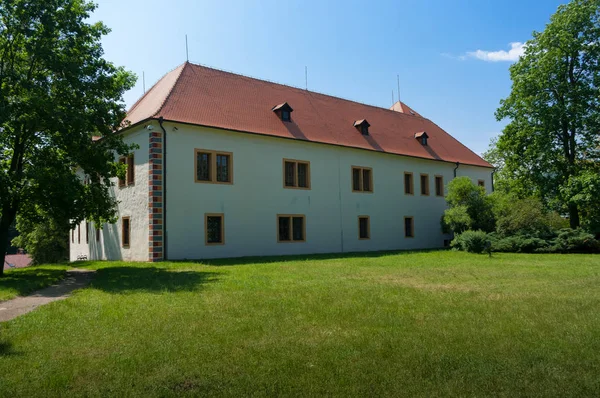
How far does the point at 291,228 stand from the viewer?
25859mm

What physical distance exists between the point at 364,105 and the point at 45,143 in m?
23.4

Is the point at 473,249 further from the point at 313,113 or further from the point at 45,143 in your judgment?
the point at 45,143

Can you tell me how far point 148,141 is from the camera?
21828 millimetres

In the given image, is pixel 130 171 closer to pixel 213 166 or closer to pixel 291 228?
pixel 213 166

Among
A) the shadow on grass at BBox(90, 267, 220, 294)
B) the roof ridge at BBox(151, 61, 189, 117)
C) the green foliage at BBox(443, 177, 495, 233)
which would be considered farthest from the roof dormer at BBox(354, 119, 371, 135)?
the shadow on grass at BBox(90, 267, 220, 294)

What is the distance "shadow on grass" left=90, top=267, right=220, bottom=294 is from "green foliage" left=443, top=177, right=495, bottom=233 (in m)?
18.5

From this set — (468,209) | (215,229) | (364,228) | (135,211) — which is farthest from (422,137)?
(135,211)

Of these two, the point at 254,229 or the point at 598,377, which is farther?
the point at 254,229

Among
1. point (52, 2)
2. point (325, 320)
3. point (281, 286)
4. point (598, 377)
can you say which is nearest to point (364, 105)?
point (52, 2)

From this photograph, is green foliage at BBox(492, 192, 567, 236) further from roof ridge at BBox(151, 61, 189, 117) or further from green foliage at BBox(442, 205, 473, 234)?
roof ridge at BBox(151, 61, 189, 117)

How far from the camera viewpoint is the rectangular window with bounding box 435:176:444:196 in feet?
115

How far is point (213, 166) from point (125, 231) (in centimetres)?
551

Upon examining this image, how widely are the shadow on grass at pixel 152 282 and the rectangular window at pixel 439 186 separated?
78.2 feet

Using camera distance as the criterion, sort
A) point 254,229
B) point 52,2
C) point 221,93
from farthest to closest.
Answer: point 221,93
point 254,229
point 52,2
